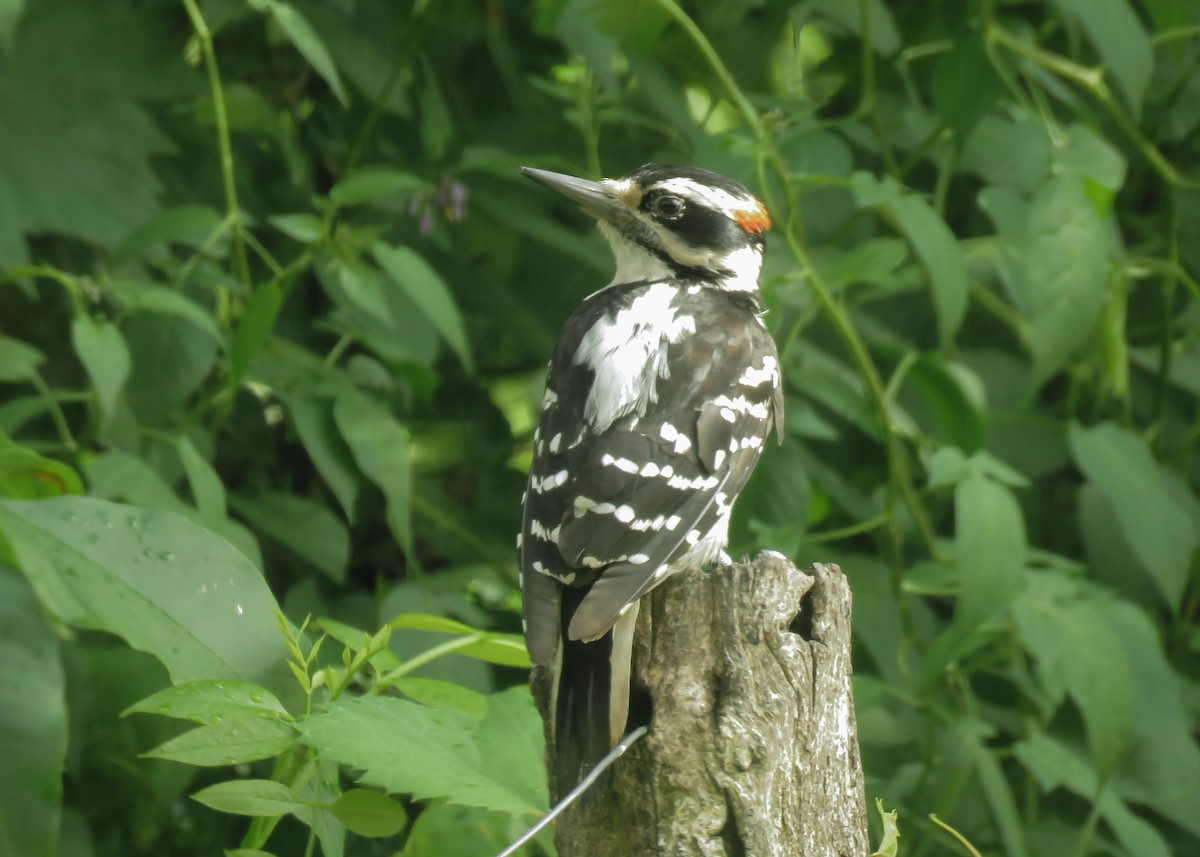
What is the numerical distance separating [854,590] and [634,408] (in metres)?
1.17

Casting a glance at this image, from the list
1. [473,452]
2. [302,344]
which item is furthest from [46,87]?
[473,452]

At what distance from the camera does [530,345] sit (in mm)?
3477

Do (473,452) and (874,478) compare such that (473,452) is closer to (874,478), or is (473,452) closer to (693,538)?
(874,478)

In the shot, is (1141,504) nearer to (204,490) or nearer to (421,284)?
(421,284)

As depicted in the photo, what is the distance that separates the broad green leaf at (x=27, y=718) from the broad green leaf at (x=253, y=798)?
302mm

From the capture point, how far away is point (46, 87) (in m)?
3.09

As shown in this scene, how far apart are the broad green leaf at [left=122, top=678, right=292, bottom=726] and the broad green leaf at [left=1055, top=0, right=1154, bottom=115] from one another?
2.20 m

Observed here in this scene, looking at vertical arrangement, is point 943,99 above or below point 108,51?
below

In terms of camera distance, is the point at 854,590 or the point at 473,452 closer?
the point at 854,590

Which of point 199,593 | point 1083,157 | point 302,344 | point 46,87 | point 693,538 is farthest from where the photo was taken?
point 302,344

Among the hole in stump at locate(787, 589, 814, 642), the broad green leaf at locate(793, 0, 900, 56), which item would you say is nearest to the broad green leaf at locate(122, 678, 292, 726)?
the hole in stump at locate(787, 589, 814, 642)

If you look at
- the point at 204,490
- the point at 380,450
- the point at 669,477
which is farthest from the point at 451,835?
the point at 380,450

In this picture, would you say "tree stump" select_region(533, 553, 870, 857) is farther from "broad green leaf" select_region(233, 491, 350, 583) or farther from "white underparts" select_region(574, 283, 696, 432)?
"broad green leaf" select_region(233, 491, 350, 583)

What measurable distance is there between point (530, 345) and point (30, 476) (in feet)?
5.50
